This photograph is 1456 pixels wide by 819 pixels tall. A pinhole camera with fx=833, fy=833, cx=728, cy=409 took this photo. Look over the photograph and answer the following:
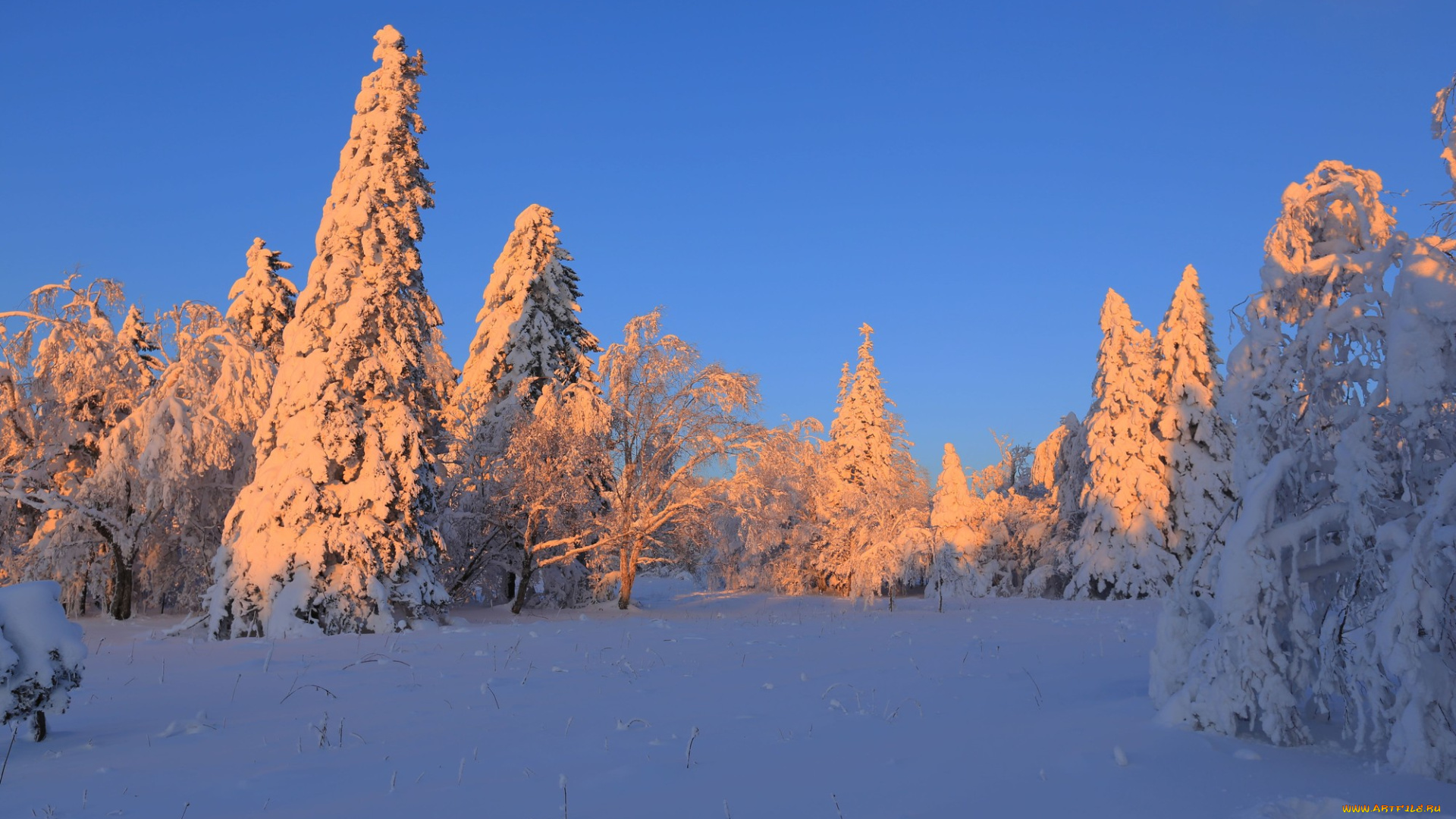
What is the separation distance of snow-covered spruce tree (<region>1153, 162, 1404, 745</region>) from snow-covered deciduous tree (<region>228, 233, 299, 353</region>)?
28841 mm

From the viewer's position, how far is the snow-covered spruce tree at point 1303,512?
5.71 metres

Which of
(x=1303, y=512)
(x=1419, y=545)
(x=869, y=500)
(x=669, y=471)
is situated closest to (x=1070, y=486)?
(x=869, y=500)

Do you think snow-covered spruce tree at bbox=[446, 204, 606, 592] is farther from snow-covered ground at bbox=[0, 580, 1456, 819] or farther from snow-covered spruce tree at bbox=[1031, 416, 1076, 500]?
snow-covered spruce tree at bbox=[1031, 416, 1076, 500]

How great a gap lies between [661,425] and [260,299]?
15.1m

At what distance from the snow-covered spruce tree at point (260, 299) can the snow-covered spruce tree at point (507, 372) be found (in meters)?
6.57

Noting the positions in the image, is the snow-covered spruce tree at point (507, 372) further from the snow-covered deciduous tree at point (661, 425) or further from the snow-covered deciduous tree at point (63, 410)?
the snow-covered deciduous tree at point (63, 410)

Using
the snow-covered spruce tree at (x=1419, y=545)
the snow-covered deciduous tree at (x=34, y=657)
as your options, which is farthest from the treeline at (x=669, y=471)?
the snow-covered deciduous tree at (x=34, y=657)

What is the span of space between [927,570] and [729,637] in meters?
16.0

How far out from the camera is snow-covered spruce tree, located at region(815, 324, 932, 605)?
1045 inches

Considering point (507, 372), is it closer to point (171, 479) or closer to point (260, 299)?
point (260, 299)

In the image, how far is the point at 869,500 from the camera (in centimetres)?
2883

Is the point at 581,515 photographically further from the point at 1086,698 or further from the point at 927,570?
the point at 1086,698

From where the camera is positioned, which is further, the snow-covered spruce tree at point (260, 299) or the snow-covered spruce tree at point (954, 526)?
the snow-covered spruce tree at point (954, 526)

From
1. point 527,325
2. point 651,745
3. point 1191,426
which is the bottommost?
point 651,745
